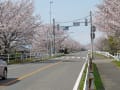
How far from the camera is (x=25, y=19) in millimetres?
57469

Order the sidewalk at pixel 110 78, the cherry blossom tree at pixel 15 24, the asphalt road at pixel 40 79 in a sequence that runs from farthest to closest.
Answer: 1. the cherry blossom tree at pixel 15 24
2. the sidewalk at pixel 110 78
3. the asphalt road at pixel 40 79

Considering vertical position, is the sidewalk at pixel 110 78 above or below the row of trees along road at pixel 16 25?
below

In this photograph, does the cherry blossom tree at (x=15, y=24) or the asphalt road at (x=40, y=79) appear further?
the cherry blossom tree at (x=15, y=24)

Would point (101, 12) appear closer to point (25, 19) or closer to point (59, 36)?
point (25, 19)

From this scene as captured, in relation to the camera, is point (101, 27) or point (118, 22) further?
point (101, 27)

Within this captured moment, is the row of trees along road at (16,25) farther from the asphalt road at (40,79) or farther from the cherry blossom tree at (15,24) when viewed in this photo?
the asphalt road at (40,79)

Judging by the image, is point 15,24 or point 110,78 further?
point 15,24

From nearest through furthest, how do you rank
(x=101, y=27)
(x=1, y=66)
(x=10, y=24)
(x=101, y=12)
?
(x=1, y=66), (x=101, y=12), (x=101, y=27), (x=10, y=24)

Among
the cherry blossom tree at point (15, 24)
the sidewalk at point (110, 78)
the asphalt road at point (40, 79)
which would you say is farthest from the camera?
the cherry blossom tree at point (15, 24)

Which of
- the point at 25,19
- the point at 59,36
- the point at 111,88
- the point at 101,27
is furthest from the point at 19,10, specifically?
the point at 59,36

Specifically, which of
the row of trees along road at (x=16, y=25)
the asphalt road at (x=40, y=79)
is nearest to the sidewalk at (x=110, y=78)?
the asphalt road at (x=40, y=79)

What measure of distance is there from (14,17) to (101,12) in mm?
17997

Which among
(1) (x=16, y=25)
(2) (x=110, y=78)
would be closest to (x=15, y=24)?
(1) (x=16, y=25)

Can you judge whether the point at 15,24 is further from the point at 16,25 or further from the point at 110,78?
the point at 110,78
